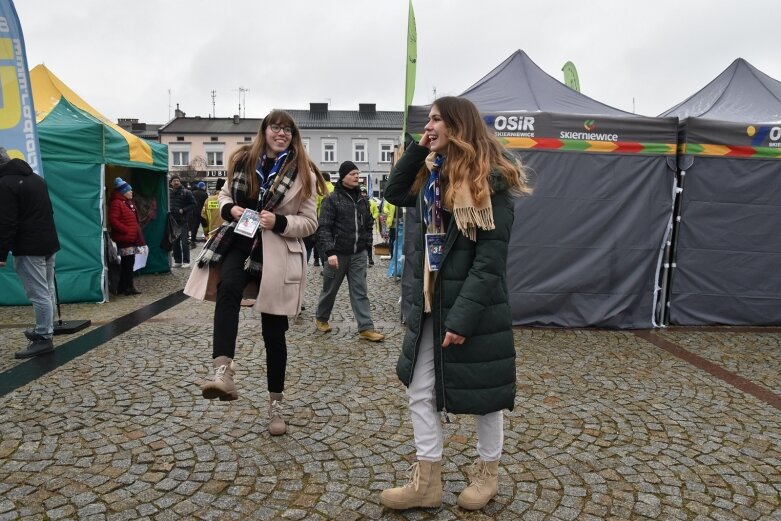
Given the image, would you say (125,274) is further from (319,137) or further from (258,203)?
(319,137)

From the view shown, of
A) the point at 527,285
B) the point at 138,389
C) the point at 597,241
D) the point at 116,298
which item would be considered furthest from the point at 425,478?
the point at 116,298

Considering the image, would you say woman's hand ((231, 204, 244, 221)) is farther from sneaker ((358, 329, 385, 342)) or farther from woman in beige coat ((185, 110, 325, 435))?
sneaker ((358, 329, 385, 342))

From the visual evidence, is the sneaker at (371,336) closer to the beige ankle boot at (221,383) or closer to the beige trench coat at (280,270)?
the beige trench coat at (280,270)

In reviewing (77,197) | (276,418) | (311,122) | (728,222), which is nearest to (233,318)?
(276,418)

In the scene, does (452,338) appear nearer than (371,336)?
Yes

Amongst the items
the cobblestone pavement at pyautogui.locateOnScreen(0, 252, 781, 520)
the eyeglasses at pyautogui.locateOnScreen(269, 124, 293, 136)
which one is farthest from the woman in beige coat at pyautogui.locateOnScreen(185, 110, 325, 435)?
the cobblestone pavement at pyautogui.locateOnScreen(0, 252, 781, 520)

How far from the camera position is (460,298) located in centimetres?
234

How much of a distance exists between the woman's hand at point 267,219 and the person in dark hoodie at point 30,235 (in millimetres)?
3225

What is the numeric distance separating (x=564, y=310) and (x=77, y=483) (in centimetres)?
531

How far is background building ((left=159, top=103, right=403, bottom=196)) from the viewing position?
51.1m

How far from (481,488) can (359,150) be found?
50188 mm

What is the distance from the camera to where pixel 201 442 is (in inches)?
132

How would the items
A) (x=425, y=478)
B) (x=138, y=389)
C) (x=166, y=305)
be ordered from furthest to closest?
(x=166, y=305), (x=138, y=389), (x=425, y=478)

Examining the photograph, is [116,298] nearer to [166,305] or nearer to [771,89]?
[166,305]
